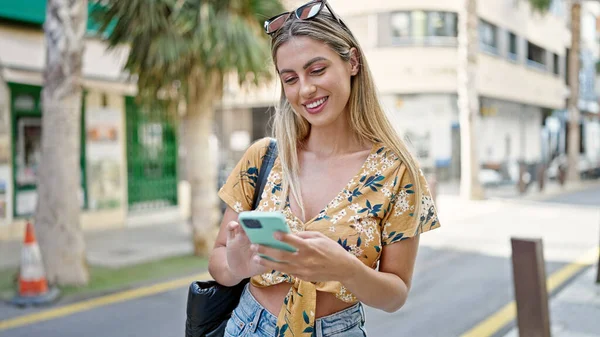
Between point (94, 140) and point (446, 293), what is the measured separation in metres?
8.46

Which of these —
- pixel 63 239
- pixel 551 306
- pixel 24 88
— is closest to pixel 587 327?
pixel 551 306

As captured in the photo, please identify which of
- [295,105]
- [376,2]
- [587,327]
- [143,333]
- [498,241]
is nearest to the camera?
[295,105]

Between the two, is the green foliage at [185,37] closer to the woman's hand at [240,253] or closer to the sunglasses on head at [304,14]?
the sunglasses on head at [304,14]

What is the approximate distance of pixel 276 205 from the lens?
6.46 ft

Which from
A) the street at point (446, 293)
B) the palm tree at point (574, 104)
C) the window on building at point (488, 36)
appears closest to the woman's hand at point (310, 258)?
the street at point (446, 293)

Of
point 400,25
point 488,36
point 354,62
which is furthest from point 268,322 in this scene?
point 488,36

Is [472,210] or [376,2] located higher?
[376,2]

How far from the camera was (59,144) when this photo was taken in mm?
7254

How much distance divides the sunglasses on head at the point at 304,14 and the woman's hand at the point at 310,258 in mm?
726

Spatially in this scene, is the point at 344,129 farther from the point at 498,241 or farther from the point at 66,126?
the point at 498,241

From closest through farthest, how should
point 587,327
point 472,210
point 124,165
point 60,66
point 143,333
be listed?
point 587,327 → point 143,333 → point 60,66 → point 124,165 → point 472,210

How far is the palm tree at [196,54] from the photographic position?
8250mm

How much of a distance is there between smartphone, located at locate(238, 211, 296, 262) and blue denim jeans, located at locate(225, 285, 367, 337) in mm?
515

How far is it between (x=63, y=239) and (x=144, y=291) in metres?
1.10
